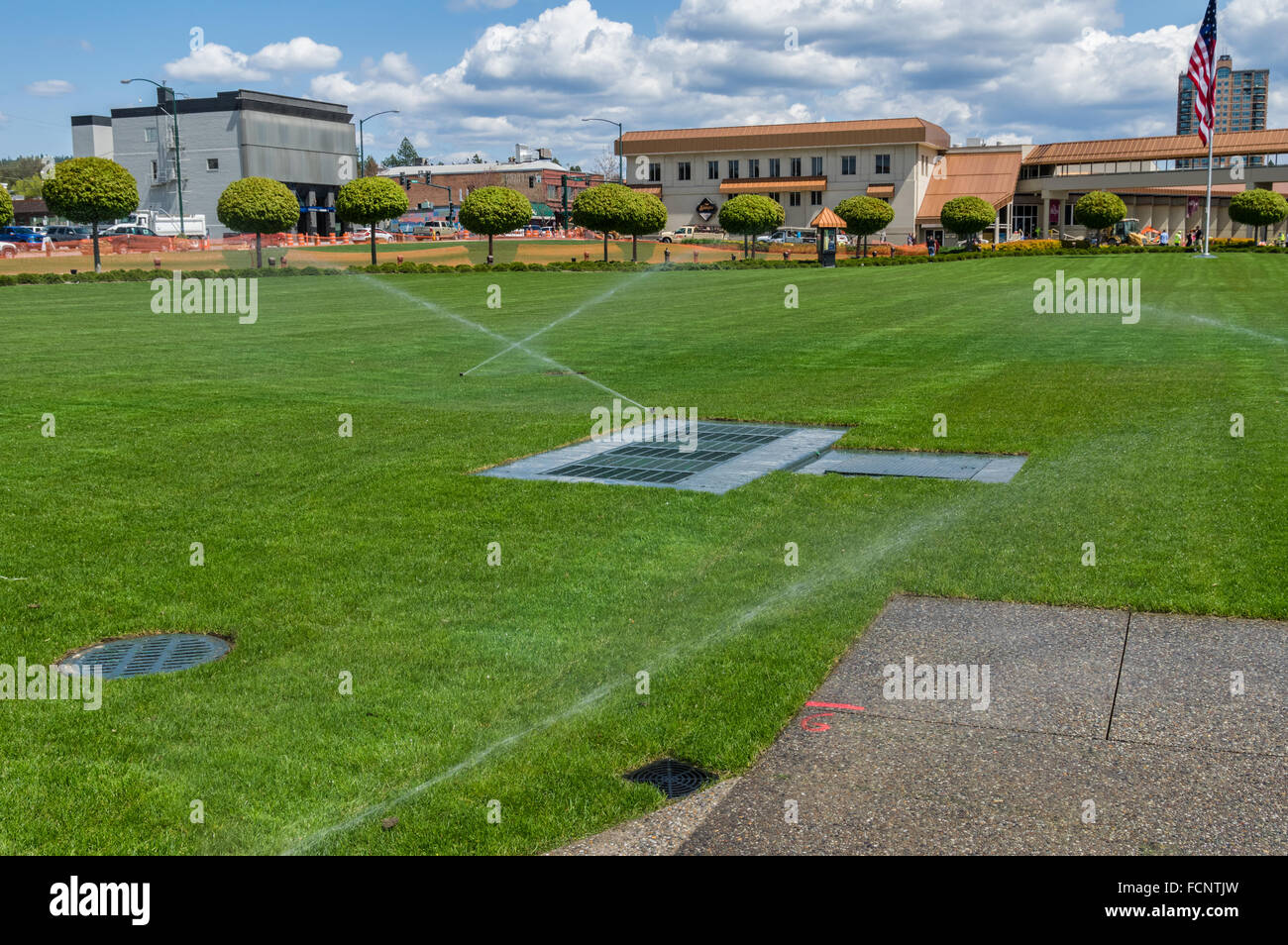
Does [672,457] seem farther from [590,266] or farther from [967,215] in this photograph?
[967,215]

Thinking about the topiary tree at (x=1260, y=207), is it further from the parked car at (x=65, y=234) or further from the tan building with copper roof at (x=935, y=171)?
A: the parked car at (x=65, y=234)

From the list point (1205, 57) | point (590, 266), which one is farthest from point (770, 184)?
point (1205, 57)

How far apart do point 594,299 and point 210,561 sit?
3157 cm

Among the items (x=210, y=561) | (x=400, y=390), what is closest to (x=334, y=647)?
(x=210, y=561)

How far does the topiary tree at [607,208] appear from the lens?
63406 millimetres

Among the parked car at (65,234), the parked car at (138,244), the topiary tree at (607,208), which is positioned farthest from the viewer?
the parked car at (65,234)

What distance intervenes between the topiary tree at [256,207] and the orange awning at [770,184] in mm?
A: 56800

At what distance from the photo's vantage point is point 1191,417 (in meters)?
14.6

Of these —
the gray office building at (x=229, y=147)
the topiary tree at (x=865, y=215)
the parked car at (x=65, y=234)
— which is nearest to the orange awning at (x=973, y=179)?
the topiary tree at (x=865, y=215)

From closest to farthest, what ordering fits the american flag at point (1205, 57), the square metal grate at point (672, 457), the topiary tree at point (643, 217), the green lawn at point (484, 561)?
the green lawn at point (484, 561) → the square metal grate at point (672, 457) → the american flag at point (1205, 57) → the topiary tree at point (643, 217)

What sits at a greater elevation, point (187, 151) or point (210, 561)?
point (187, 151)

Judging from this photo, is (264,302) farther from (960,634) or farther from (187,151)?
(187,151)

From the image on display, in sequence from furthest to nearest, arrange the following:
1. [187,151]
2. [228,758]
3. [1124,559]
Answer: [187,151], [1124,559], [228,758]
